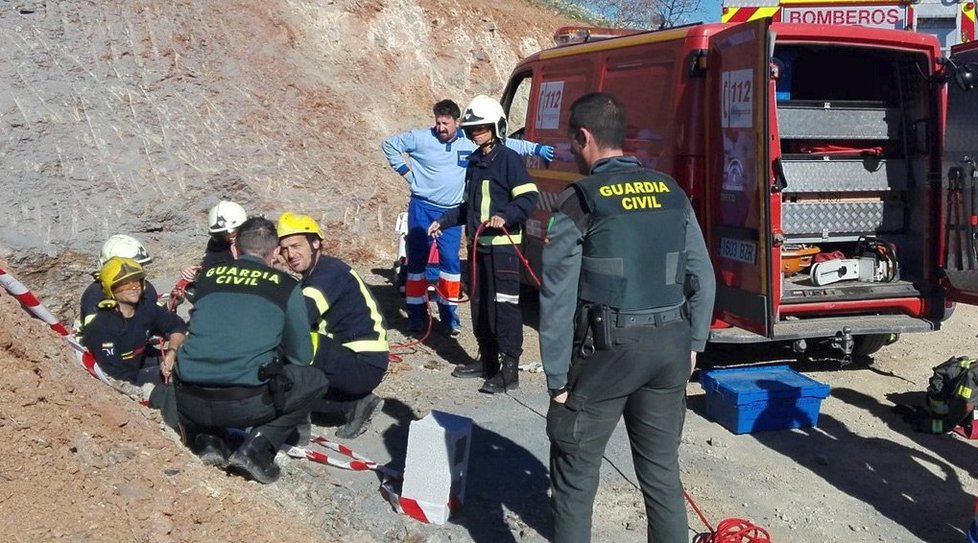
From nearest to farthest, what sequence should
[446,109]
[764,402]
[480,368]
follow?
[764,402], [480,368], [446,109]

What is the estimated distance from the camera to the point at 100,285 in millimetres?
5848

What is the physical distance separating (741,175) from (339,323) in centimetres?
256

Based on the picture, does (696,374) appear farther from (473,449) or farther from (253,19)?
(253,19)

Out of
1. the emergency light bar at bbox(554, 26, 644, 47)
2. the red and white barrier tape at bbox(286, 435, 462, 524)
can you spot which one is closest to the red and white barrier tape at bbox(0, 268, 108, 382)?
the red and white barrier tape at bbox(286, 435, 462, 524)

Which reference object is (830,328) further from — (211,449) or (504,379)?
(211,449)

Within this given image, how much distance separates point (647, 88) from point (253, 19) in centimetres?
757

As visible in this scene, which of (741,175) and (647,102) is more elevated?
(647,102)

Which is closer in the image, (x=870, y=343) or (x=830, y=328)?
(x=830, y=328)

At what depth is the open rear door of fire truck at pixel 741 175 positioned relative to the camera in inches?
230

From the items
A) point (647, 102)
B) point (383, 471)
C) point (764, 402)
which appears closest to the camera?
point (383, 471)

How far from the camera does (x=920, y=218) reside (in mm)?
6957

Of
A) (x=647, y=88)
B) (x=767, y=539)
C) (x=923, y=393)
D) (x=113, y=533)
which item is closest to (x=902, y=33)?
(x=647, y=88)

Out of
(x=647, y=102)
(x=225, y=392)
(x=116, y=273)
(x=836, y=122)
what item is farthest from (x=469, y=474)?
(x=836, y=122)

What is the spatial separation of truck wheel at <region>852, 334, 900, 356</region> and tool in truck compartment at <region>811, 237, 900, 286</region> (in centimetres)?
70
